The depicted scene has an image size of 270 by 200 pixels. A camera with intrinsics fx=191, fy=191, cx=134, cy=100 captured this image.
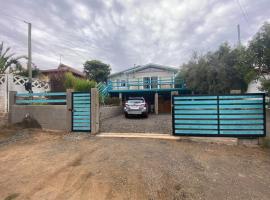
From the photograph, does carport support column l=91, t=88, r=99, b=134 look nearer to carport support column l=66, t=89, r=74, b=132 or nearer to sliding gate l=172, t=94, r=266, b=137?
carport support column l=66, t=89, r=74, b=132

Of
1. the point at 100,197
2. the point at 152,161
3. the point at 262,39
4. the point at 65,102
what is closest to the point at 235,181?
the point at 152,161

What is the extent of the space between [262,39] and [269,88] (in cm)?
191

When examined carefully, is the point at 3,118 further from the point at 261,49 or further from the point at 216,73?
the point at 216,73

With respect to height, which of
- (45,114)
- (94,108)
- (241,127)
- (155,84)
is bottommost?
(241,127)

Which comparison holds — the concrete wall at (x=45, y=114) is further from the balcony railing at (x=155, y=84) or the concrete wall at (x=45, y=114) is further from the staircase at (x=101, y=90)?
the balcony railing at (x=155, y=84)

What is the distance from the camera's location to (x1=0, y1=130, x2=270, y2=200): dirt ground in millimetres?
3691

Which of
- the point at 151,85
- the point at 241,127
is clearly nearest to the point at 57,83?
the point at 151,85

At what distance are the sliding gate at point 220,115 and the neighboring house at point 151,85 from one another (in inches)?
369

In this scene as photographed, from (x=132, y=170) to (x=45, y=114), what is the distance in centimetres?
647

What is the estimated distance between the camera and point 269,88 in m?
7.48

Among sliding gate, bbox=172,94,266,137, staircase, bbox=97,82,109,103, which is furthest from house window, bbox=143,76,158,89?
sliding gate, bbox=172,94,266,137

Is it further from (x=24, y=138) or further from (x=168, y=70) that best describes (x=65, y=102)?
(x=168, y=70)

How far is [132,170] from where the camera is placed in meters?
4.62

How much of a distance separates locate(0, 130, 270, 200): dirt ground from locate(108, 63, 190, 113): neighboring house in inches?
438
